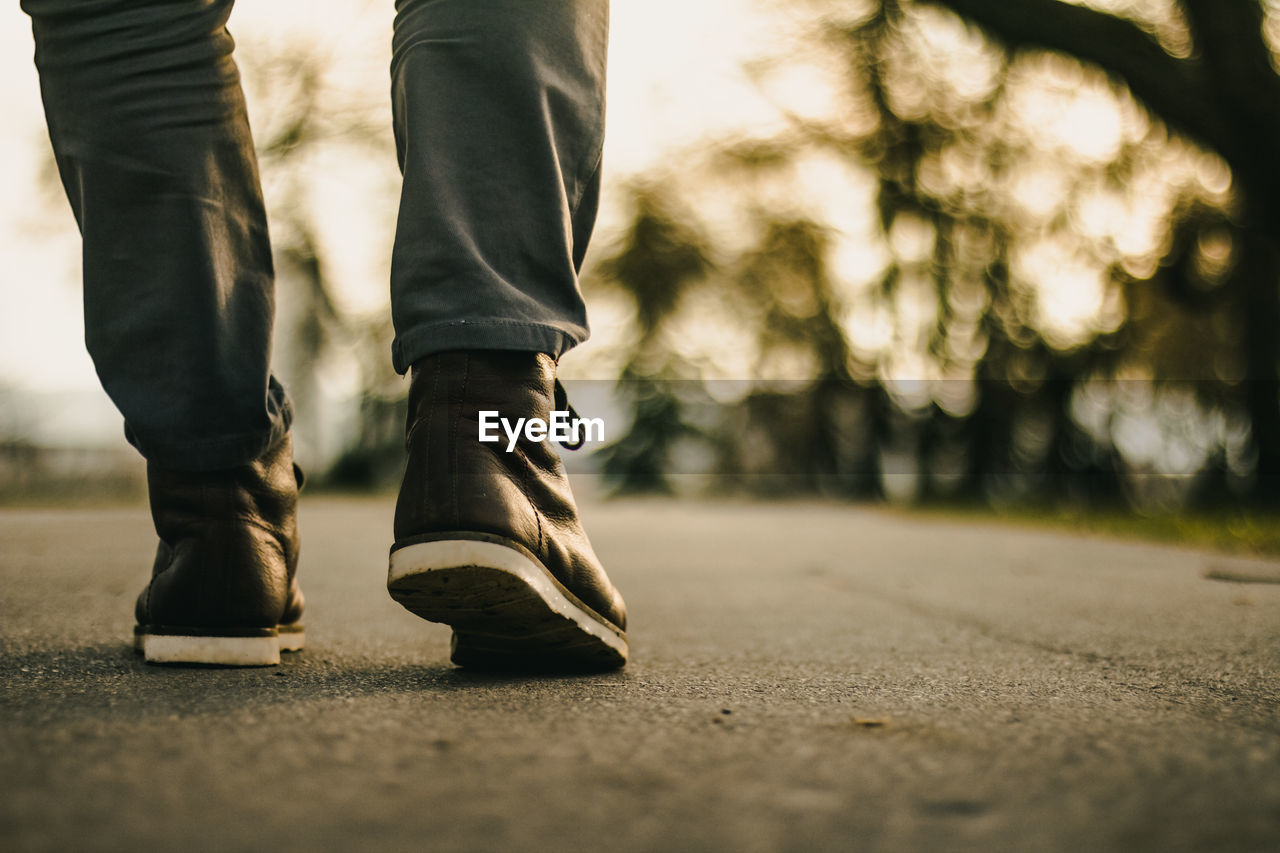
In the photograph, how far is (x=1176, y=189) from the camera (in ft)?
38.0

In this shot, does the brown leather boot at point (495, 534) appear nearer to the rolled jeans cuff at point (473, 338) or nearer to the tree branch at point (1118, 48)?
the rolled jeans cuff at point (473, 338)

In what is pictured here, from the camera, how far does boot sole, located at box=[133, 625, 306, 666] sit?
124 centimetres

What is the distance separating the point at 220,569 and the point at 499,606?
0.42 metres

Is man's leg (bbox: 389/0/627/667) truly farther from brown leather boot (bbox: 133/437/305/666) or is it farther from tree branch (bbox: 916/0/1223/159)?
tree branch (bbox: 916/0/1223/159)

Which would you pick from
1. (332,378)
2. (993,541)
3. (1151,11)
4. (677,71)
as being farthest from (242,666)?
(677,71)

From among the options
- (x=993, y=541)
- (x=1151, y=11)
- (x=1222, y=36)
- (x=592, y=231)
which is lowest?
(x=993, y=541)

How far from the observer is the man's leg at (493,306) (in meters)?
1.10

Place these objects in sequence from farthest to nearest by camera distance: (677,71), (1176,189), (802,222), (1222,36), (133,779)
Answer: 1. (802,222)
2. (677,71)
3. (1176,189)
4. (1222,36)
5. (133,779)

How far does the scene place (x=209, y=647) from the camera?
1243 mm

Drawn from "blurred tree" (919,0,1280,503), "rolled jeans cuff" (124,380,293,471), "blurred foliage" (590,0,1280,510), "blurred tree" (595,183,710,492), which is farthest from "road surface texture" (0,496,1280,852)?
"blurred tree" (595,183,710,492)

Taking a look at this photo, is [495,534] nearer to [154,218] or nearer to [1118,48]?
[154,218]

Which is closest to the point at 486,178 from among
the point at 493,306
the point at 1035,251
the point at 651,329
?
the point at 493,306

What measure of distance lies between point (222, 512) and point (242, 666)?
0.19m

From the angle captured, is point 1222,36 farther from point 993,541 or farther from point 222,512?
point 222,512
